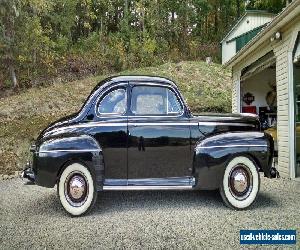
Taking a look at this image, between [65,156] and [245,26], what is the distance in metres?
22.2

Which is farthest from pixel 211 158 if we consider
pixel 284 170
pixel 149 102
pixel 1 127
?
pixel 1 127

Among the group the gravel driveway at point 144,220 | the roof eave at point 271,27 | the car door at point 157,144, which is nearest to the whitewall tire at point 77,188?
the gravel driveway at point 144,220

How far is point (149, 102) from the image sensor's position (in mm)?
6836

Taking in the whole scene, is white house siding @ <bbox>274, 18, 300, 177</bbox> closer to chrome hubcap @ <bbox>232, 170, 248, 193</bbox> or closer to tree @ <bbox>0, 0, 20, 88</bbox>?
chrome hubcap @ <bbox>232, 170, 248, 193</bbox>

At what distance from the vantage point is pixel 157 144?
6590 millimetres

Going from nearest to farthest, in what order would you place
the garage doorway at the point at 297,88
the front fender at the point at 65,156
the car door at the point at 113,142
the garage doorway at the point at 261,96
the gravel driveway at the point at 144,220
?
the gravel driveway at the point at 144,220, the front fender at the point at 65,156, the car door at the point at 113,142, the garage doorway at the point at 297,88, the garage doorway at the point at 261,96

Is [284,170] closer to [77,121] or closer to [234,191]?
[234,191]

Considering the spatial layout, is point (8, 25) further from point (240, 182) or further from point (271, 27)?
point (240, 182)

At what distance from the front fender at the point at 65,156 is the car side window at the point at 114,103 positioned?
0.57m

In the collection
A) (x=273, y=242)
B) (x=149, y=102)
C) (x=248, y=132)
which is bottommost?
(x=273, y=242)

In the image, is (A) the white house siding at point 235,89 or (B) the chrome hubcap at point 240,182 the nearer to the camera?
(B) the chrome hubcap at point 240,182

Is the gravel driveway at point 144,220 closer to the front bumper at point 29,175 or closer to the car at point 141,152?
the car at point 141,152

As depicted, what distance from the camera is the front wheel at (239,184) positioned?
21.7 feet

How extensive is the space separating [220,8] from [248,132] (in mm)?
40572
